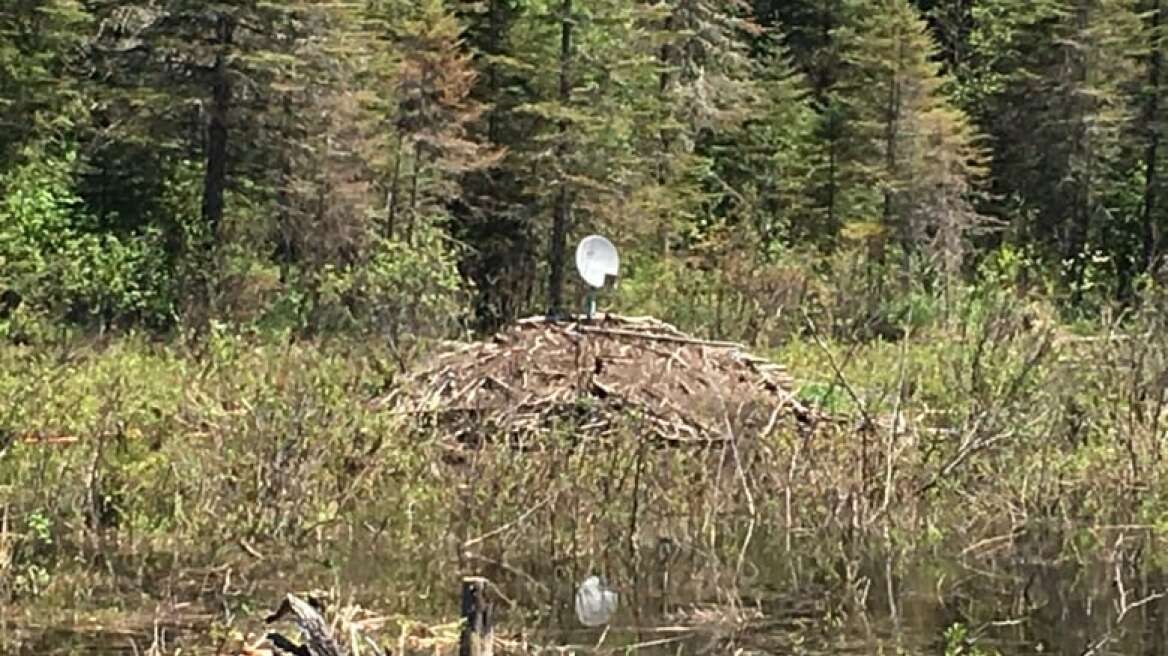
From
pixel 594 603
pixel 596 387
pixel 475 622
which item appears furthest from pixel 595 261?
pixel 475 622

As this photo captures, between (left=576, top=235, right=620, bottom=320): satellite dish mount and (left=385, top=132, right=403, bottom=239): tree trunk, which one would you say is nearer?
(left=576, top=235, right=620, bottom=320): satellite dish mount

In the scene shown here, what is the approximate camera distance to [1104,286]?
82.0 ft

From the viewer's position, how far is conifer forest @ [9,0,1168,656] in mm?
10180

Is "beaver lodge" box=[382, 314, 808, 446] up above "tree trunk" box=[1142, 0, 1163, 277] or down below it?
below

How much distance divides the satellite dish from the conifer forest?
0.09 metres

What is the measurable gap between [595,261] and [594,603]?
574 centimetres

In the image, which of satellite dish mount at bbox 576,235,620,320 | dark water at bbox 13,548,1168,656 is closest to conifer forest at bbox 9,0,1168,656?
dark water at bbox 13,548,1168,656

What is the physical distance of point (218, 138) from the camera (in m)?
24.0

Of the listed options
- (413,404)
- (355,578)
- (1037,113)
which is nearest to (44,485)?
(355,578)

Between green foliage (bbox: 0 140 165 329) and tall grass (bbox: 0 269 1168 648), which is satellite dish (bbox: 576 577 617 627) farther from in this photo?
green foliage (bbox: 0 140 165 329)

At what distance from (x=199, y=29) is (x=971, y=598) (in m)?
16.3

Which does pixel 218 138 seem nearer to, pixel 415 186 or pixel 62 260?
pixel 62 260

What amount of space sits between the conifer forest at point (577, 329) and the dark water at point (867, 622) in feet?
0.13

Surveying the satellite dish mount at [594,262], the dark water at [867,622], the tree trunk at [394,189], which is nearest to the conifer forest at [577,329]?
the dark water at [867,622]
